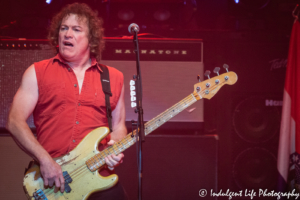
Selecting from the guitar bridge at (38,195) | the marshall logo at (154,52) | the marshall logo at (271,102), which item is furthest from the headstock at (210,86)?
the guitar bridge at (38,195)

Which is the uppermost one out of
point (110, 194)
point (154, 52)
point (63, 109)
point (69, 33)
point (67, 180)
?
point (69, 33)

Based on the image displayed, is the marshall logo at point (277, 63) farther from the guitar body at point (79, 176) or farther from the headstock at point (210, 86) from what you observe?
the guitar body at point (79, 176)

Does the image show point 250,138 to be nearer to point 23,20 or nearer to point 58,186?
point 58,186

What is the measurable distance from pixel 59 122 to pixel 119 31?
5.13 ft

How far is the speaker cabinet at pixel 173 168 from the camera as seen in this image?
2.99 metres

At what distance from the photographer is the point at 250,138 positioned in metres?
3.22

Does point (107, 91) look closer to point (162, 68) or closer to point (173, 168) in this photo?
point (162, 68)

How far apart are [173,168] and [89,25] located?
1542 mm

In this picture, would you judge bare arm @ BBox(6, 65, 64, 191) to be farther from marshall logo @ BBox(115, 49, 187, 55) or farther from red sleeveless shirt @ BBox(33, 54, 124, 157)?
marshall logo @ BBox(115, 49, 187, 55)

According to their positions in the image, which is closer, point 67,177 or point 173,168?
point 67,177

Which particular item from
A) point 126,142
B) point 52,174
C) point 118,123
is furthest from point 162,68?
point 52,174

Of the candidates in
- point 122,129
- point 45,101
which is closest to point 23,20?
point 45,101

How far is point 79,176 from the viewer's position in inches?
81.9

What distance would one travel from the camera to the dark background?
10.6 feet
